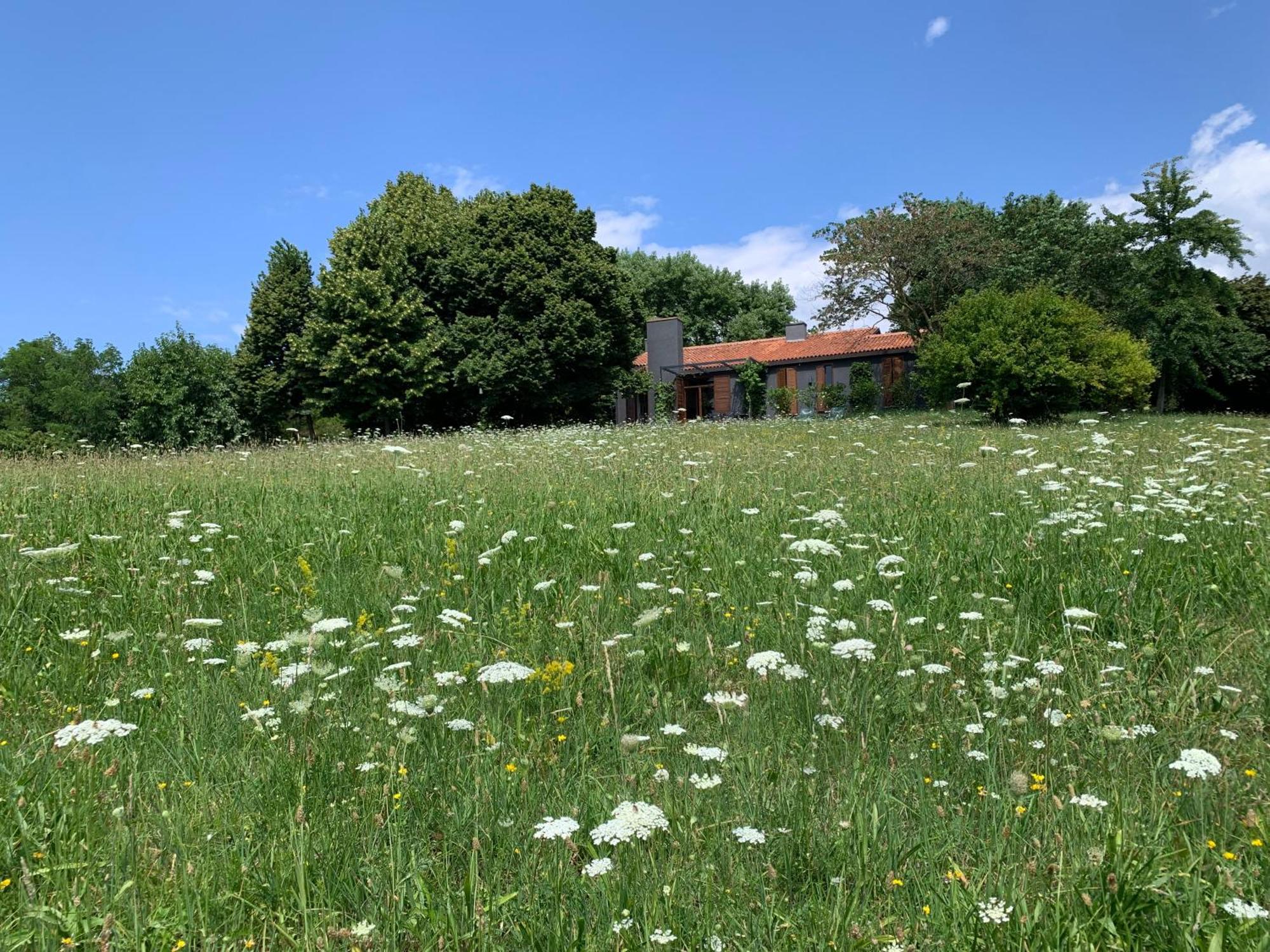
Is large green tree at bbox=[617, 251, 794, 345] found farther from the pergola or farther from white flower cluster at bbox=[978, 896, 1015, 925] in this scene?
white flower cluster at bbox=[978, 896, 1015, 925]

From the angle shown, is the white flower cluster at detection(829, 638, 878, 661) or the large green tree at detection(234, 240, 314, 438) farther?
the large green tree at detection(234, 240, 314, 438)

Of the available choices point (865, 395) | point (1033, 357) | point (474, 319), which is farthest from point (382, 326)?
point (865, 395)

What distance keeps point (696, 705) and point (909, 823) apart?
1.15 m

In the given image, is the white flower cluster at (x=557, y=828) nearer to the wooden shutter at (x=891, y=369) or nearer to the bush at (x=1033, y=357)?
the bush at (x=1033, y=357)

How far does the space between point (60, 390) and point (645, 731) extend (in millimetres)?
61709

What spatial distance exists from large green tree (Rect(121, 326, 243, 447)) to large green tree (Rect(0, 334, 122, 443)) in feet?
27.6

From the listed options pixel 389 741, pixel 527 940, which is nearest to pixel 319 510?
pixel 389 741

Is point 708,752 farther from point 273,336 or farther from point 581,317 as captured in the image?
point 273,336

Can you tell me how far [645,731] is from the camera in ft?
9.53

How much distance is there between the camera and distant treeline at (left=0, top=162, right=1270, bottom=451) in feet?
71.9

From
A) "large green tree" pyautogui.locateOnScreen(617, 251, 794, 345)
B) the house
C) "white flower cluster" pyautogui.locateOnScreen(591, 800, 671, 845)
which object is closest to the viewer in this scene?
"white flower cluster" pyautogui.locateOnScreen(591, 800, 671, 845)

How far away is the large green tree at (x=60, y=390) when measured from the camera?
46344 millimetres

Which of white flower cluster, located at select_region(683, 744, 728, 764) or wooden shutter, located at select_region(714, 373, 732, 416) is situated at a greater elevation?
wooden shutter, located at select_region(714, 373, 732, 416)

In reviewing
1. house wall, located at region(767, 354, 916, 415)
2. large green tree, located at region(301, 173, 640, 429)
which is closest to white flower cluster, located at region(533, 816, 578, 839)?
large green tree, located at region(301, 173, 640, 429)
